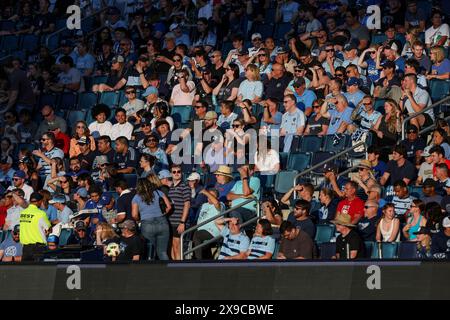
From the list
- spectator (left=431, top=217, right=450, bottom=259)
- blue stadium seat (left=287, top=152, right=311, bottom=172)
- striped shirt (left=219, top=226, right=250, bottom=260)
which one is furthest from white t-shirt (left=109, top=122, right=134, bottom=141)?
spectator (left=431, top=217, right=450, bottom=259)

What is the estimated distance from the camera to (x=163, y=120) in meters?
19.8

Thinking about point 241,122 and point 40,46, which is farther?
point 40,46

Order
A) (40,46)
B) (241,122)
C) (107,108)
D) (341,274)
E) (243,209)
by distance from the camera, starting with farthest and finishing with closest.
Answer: (40,46)
(107,108)
(241,122)
(243,209)
(341,274)

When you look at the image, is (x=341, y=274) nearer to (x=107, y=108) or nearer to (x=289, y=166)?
(x=289, y=166)

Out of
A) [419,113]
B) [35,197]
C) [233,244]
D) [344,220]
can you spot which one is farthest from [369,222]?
[35,197]

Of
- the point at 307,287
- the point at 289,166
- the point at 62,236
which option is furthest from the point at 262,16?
the point at 307,287

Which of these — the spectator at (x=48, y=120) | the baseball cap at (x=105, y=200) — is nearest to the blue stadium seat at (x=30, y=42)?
the spectator at (x=48, y=120)

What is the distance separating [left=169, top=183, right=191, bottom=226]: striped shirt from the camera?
1766cm

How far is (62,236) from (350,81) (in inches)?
182

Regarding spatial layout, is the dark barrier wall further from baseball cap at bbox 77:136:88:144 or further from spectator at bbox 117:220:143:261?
baseball cap at bbox 77:136:88:144

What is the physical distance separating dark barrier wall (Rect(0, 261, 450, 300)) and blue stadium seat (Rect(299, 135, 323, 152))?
17.6 feet

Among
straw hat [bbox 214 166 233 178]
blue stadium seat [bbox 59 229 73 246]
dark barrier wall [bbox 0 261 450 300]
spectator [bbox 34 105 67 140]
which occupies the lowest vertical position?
dark barrier wall [bbox 0 261 450 300]

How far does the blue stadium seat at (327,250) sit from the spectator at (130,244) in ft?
7.68

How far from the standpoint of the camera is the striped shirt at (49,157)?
2028 centimetres
